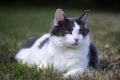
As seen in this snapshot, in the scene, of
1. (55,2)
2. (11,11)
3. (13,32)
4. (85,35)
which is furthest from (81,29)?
A: (55,2)

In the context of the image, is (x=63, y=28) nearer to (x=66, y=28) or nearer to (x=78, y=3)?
(x=66, y=28)

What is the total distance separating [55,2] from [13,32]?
7.84m

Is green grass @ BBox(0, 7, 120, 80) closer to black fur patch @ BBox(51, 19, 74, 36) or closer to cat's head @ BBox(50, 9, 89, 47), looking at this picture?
cat's head @ BBox(50, 9, 89, 47)

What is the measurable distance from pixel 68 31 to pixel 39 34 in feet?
16.9

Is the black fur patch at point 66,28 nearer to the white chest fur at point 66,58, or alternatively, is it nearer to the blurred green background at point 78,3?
the white chest fur at point 66,58

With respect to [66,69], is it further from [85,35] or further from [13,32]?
[13,32]

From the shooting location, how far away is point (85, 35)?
570cm

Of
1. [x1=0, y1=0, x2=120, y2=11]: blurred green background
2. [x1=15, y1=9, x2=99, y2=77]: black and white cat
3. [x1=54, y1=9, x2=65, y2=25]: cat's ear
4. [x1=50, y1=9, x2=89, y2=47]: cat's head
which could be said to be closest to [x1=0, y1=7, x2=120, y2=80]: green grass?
[x1=15, y1=9, x2=99, y2=77]: black and white cat

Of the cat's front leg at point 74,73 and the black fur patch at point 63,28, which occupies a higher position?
the black fur patch at point 63,28

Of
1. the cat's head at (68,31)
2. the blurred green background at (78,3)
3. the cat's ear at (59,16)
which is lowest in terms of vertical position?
the blurred green background at (78,3)

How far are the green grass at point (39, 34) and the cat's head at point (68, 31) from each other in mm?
432

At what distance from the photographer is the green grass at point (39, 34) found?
17.8ft

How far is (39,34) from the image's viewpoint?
10.7m

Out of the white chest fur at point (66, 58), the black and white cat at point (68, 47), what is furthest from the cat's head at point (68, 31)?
the white chest fur at point (66, 58)
